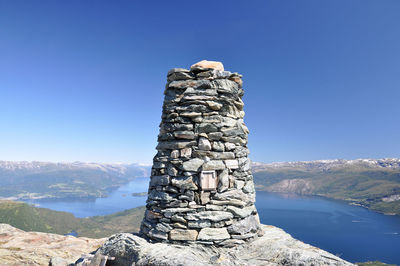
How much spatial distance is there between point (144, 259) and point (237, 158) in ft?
11.9

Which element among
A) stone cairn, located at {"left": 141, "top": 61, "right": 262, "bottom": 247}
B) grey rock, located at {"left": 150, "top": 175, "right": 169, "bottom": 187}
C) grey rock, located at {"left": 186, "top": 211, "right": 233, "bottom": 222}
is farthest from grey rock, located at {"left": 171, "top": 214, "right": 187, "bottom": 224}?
grey rock, located at {"left": 150, "top": 175, "right": 169, "bottom": 187}

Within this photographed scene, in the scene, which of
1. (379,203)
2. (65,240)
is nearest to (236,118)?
(65,240)

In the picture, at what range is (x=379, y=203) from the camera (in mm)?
187625

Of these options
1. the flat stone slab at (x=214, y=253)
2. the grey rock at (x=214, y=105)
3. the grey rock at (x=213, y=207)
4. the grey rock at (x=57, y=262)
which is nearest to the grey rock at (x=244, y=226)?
the flat stone slab at (x=214, y=253)

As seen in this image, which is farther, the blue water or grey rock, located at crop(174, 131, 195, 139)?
the blue water

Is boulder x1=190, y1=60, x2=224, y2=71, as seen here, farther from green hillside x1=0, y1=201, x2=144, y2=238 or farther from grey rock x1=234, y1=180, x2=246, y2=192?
green hillside x1=0, y1=201, x2=144, y2=238

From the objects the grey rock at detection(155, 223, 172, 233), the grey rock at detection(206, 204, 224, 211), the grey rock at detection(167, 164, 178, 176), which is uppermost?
the grey rock at detection(167, 164, 178, 176)

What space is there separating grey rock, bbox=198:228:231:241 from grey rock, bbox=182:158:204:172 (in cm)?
160

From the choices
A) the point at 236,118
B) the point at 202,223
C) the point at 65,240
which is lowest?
the point at 65,240

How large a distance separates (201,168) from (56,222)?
17644 centimetres

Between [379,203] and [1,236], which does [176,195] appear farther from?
[379,203]

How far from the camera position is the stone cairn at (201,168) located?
20.1ft

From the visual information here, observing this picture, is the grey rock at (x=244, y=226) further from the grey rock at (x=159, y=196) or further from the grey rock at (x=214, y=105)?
the grey rock at (x=214, y=105)

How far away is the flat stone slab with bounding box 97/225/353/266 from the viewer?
495 centimetres
